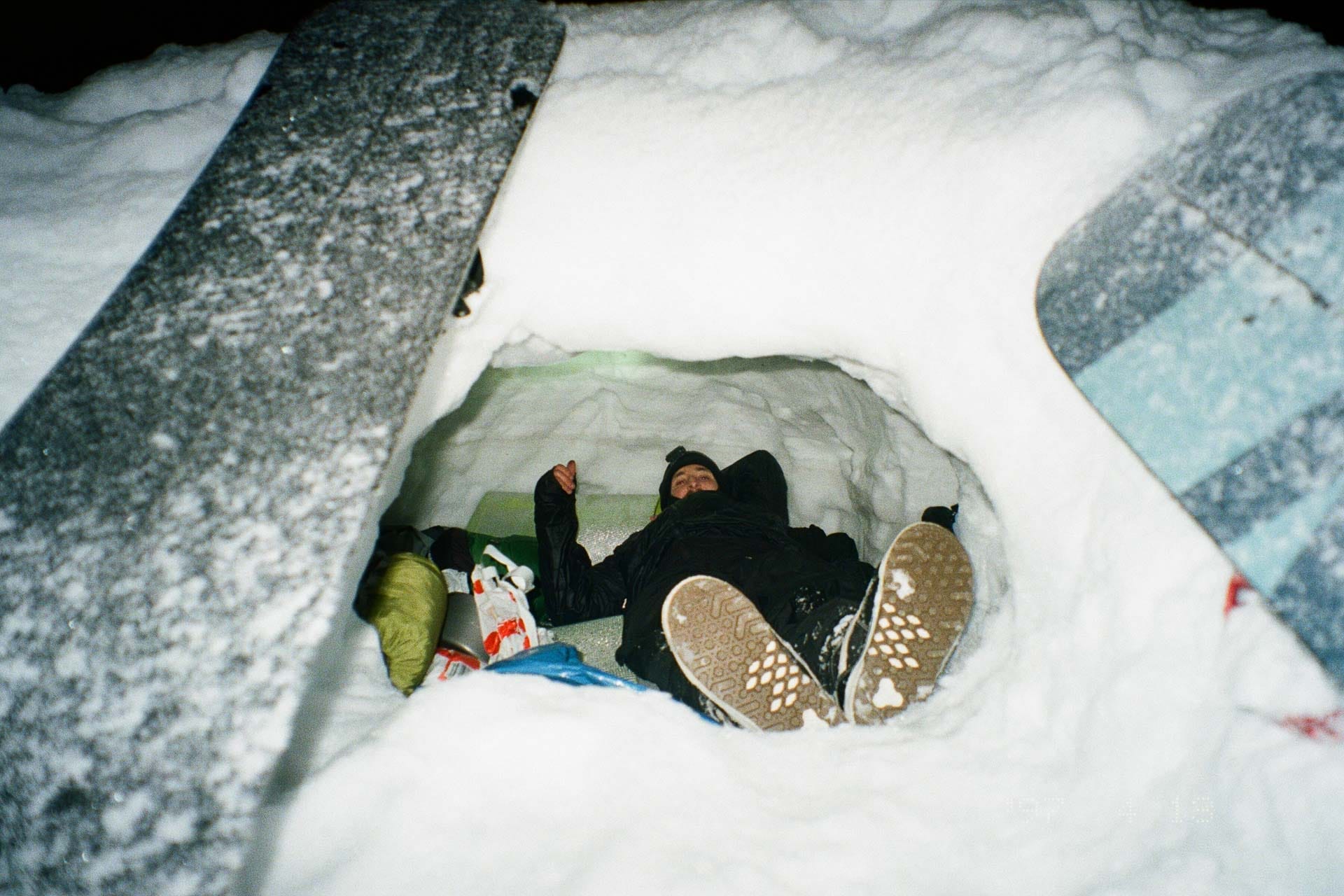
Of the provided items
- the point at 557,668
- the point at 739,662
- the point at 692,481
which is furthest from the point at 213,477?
the point at 692,481

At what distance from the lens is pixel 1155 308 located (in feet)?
3.17

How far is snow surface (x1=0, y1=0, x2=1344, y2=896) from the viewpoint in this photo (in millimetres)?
846

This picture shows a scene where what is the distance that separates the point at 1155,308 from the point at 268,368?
4.55 ft

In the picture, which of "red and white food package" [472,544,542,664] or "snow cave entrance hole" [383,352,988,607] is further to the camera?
"snow cave entrance hole" [383,352,988,607]

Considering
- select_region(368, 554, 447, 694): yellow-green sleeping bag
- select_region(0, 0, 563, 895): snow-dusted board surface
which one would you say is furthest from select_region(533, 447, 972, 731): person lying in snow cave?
select_region(0, 0, 563, 895): snow-dusted board surface

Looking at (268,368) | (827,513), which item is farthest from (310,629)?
(827,513)

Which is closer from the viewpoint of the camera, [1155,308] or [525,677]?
[1155,308]

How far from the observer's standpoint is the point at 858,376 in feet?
4.97

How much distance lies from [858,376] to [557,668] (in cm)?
111

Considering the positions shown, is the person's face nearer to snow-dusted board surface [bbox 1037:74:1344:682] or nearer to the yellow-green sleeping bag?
the yellow-green sleeping bag

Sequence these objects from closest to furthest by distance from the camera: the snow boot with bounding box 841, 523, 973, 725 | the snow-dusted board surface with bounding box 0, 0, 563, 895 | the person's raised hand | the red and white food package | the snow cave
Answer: the snow-dusted board surface with bounding box 0, 0, 563, 895
the snow boot with bounding box 841, 523, 973, 725
the red and white food package
the person's raised hand
the snow cave

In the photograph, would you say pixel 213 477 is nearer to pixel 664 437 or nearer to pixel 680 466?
pixel 680 466

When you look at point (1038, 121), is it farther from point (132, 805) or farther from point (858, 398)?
point (132, 805)

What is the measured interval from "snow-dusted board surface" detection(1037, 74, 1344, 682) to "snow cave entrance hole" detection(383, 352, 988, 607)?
145 centimetres
